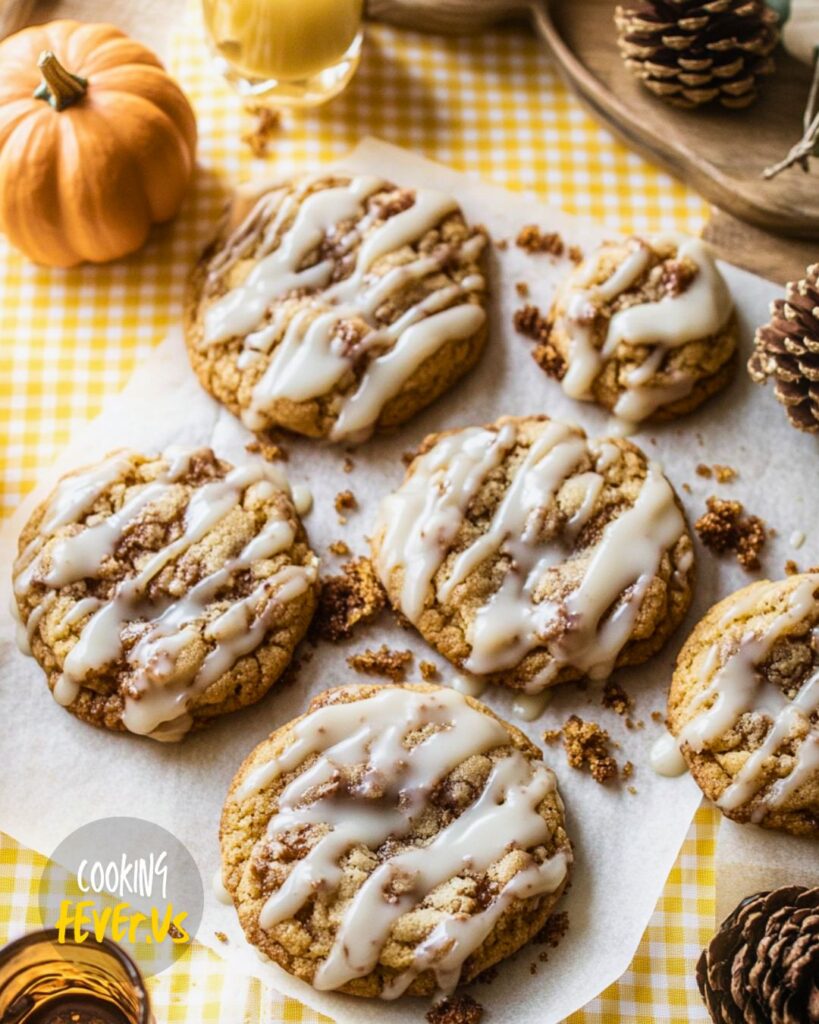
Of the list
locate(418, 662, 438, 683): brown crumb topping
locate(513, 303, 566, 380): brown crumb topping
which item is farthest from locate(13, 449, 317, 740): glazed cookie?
locate(513, 303, 566, 380): brown crumb topping

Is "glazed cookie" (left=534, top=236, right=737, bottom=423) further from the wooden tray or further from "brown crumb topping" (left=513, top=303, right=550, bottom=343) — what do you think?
the wooden tray

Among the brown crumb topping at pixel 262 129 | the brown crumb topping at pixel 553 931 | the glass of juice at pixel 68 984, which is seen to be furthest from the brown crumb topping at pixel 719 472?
the glass of juice at pixel 68 984

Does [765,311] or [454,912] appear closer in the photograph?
[454,912]

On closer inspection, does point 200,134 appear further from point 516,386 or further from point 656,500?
point 656,500

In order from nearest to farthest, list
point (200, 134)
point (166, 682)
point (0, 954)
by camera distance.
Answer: point (0, 954)
point (166, 682)
point (200, 134)

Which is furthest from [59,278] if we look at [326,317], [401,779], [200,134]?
[401,779]

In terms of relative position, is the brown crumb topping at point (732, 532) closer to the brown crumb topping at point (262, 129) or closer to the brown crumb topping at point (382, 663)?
the brown crumb topping at point (382, 663)
